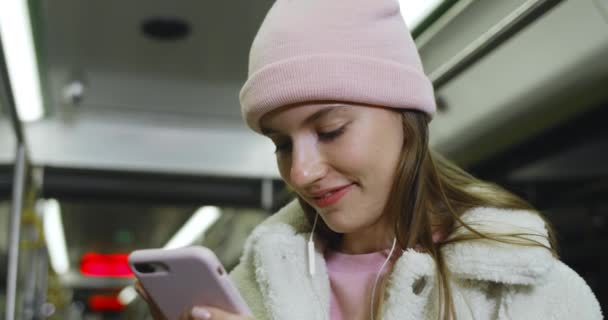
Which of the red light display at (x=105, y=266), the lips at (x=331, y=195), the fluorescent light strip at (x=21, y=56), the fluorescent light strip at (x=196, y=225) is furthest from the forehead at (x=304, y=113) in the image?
the red light display at (x=105, y=266)

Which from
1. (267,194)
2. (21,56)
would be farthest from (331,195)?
(267,194)

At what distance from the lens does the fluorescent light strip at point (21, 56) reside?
2.39 metres

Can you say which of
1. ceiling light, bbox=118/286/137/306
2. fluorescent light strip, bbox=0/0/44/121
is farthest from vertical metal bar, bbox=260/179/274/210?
ceiling light, bbox=118/286/137/306

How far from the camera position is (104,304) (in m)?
19.4

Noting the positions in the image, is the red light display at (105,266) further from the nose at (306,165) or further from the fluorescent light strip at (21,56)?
the nose at (306,165)

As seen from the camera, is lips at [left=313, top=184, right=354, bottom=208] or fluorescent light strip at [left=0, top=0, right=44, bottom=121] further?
fluorescent light strip at [left=0, top=0, right=44, bottom=121]

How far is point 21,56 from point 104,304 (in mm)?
17696

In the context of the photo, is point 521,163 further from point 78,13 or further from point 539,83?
point 78,13

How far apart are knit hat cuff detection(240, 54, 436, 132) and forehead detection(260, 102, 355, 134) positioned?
0.04 feet

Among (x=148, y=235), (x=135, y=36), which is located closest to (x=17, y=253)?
(x=135, y=36)

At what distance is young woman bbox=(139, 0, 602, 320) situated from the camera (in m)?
1.37

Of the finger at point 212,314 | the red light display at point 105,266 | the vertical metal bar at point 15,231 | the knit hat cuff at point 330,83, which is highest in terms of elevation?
the knit hat cuff at point 330,83

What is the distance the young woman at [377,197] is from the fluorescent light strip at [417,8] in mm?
717

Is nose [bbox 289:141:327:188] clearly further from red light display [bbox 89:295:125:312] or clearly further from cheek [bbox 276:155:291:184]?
red light display [bbox 89:295:125:312]
